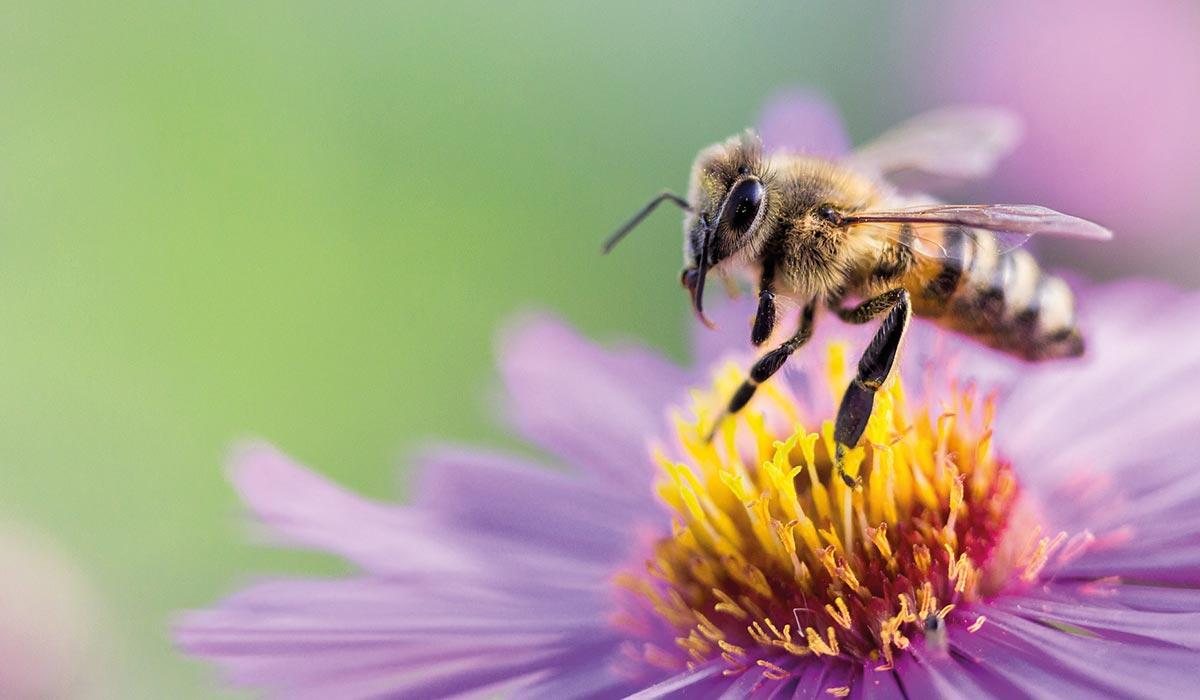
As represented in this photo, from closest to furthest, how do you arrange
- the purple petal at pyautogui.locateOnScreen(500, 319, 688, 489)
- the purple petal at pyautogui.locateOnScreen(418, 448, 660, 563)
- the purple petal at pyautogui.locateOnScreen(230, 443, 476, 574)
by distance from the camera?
the purple petal at pyautogui.locateOnScreen(230, 443, 476, 574) → the purple petal at pyautogui.locateOnScreen(418, 448, 660, 563) → the purple petal at pyautogui.locateOnScreen(500, 319, 688, 489)

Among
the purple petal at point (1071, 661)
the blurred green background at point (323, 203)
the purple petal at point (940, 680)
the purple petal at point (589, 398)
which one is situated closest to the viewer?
the purple petal at point (1071, 661)

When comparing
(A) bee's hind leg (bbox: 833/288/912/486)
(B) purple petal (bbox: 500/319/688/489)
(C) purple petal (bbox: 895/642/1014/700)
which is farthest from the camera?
(B) purple petal (bbox: 500/319/688/489)

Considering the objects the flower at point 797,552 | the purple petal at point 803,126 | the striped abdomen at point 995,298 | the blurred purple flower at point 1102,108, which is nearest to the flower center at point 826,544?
the flower at point 797,552

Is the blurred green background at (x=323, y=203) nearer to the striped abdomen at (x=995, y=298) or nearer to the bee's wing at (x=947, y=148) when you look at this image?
the bee's wing at (x=947, y=148)

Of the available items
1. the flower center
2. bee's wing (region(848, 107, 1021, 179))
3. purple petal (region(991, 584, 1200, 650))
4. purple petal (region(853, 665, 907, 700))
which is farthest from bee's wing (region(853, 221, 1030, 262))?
purple petal (region(853, 665, 907, 700))

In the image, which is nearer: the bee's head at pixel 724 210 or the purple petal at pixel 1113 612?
the purple petal at pixel 1113 612

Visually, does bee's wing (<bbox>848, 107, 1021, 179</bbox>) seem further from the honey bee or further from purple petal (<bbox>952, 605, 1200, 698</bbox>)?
purple petal (<bbox>952, 605, 1200, 698</bbox>)

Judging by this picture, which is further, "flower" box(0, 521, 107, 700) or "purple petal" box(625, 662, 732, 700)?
"flower" box(0, 521, 107, 700)
